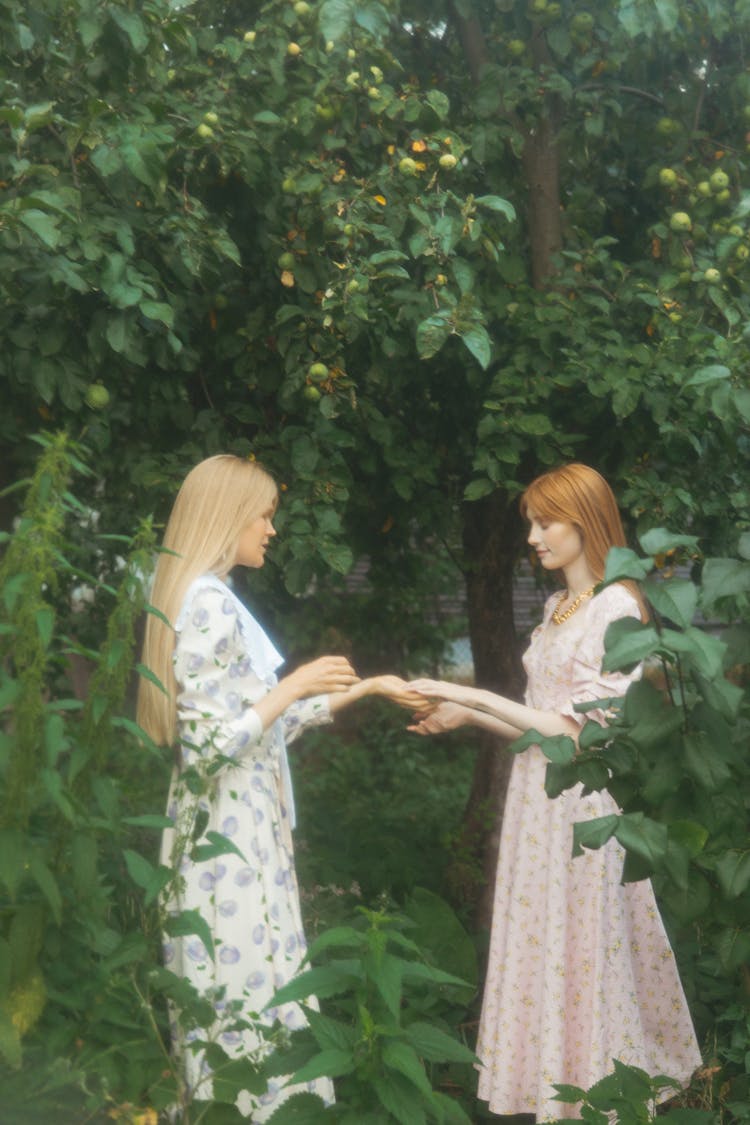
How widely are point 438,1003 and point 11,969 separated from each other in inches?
78.4

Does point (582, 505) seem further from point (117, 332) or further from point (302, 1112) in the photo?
point (302, 1112)

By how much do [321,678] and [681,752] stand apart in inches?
37.8

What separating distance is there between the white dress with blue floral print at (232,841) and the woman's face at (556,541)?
0.76 meters

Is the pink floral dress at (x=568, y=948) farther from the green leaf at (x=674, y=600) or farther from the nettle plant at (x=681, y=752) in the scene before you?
the green leaf at (x=674, y=600)

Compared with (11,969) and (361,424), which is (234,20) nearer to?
(361,424)

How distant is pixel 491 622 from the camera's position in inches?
213

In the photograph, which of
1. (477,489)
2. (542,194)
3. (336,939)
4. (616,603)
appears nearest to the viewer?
(336,939)

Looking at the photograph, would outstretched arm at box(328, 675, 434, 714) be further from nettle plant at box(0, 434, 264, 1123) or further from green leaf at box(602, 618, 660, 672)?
green leaf at box(602, 618, 660, 672)

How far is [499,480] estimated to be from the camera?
4.19m

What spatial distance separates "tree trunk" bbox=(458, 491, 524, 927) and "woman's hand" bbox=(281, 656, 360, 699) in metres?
2.09

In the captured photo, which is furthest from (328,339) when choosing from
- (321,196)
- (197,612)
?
(197,612)

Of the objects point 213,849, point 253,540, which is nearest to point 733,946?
point 213,849

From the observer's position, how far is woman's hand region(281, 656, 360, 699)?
10.5ft

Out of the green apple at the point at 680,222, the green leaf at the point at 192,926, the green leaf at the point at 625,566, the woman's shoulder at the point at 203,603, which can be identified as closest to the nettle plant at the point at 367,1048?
the green leaf at the point at 192,926
